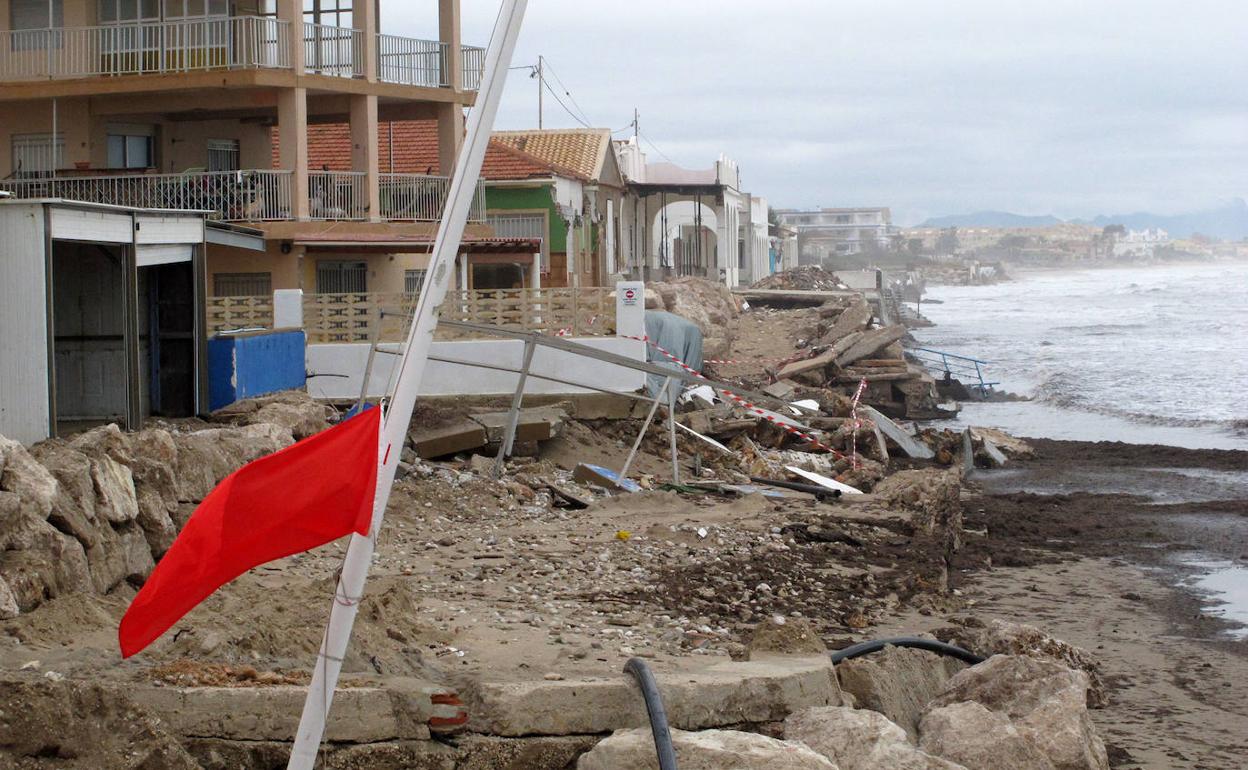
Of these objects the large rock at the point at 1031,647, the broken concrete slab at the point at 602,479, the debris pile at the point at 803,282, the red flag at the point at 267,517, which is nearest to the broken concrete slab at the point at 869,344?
the broken concrete slab at the point at 602,479

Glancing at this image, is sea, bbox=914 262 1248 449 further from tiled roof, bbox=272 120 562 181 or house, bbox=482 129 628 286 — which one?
tiled roof, bbox=272 120 562 181

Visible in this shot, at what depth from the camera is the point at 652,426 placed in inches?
810

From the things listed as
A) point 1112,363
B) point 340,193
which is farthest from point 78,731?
point 1112,363

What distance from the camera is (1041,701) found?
7.45m

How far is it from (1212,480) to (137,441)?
16.6 m

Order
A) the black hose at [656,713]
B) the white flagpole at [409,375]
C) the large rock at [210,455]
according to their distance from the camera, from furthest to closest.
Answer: the large rock at [210,455]
the black hose at [656,713]
the white flagpole at [409,375]

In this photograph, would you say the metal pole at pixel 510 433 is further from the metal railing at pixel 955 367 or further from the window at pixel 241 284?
the metal railing at pixel 955 367

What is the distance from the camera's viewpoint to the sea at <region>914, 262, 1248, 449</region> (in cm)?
3122

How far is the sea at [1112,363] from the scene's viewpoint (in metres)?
31.2

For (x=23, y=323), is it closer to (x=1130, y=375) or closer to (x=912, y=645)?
(x=912, y=645)

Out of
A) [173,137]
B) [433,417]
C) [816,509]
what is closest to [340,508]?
[816,509]

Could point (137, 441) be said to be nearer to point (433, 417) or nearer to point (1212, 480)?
A: point (433, 417)

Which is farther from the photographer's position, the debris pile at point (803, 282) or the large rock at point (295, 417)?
the debris pile at point (803, 282)

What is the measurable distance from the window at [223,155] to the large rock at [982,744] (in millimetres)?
26850
